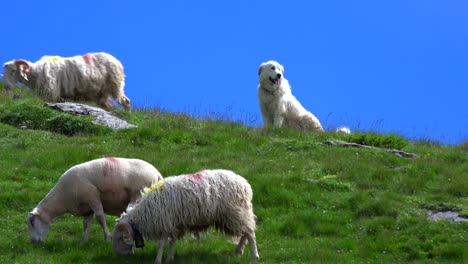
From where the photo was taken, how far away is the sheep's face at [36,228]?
13031mm

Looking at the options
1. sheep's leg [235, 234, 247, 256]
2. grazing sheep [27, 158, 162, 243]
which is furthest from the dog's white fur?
sheep's leg [235, 234, 247, 256]

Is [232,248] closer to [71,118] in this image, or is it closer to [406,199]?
[406,199]

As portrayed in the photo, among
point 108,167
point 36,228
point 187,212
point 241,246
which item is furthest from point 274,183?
point 36,228

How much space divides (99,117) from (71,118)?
0.69m

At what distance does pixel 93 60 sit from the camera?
2327 centimetres

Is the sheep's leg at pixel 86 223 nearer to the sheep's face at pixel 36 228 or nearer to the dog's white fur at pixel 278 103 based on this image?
the sheep's face at pixel 36 228

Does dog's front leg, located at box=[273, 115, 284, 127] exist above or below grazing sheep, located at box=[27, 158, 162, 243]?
above

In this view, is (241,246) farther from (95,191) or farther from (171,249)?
(95,191)

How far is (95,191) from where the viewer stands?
13203 mm

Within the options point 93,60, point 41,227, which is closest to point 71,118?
point 93,60

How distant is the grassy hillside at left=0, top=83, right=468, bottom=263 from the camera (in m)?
13.0

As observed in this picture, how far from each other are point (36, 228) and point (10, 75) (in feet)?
36.2

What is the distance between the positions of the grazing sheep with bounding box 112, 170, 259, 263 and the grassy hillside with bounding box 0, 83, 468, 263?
323 mm

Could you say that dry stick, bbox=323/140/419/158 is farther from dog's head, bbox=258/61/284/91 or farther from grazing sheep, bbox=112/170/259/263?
grazing sheep, bbox=112/170/259/263
